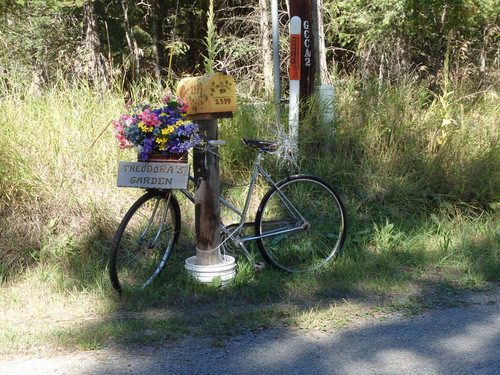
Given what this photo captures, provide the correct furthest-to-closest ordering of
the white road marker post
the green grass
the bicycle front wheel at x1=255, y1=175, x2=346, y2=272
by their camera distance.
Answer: the white road marker post
the bicycle front wheel at x1=255, y1=175, x2=346, y2=272
the green grass

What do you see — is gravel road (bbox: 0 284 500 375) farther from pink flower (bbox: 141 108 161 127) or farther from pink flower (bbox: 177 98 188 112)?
pink flower (bbox: 177 98 188 112)

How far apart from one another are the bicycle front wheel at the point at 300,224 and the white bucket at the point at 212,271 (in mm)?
388

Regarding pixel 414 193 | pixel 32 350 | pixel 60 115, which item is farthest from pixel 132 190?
pixel 414 193

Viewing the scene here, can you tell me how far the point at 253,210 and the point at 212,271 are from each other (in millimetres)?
1532

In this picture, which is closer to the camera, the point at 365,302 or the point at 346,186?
the point at 365,302

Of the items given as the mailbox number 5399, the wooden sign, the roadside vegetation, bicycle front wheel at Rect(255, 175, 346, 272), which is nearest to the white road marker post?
the roadside vegetation

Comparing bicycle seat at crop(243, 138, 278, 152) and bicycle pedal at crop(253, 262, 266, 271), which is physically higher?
bicycle seat at crop(243, 138, 278, 152)

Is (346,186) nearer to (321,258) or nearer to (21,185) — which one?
(321,258)

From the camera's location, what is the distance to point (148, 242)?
477cm

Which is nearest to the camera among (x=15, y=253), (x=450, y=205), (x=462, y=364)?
(x=462, y=364)

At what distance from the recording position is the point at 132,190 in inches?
236

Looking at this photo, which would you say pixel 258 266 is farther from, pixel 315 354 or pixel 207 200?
pixel 315 354

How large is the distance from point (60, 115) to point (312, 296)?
12.3ft

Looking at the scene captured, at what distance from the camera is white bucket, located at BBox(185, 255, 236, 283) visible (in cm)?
468
